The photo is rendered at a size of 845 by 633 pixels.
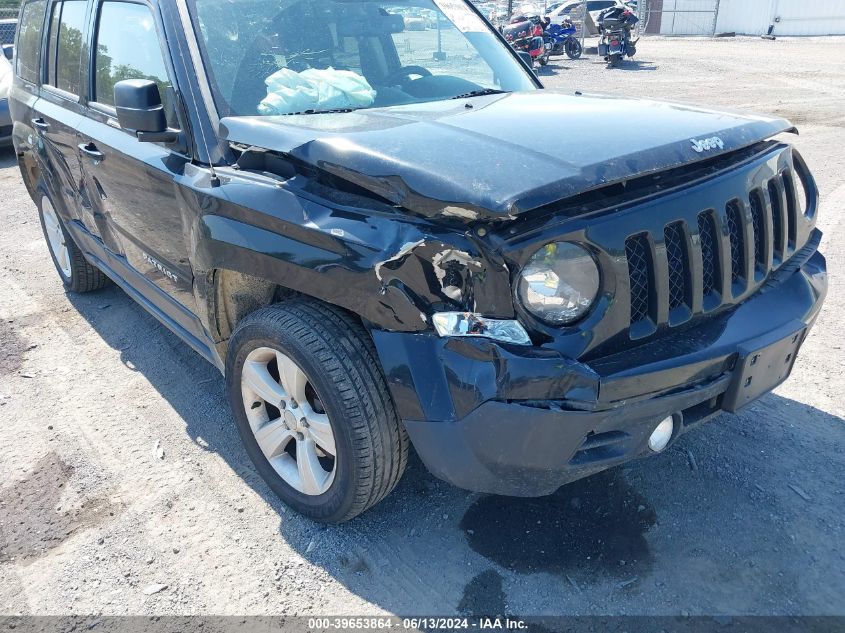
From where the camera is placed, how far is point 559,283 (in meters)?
1.98

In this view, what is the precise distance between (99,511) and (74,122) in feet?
7.09

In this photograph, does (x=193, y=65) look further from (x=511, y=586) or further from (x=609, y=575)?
(x=609, y=575)

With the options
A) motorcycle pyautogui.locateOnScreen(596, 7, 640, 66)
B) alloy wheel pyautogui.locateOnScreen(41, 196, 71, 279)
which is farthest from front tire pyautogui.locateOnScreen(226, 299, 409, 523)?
motorcycle pyautogui.locateOnScreen(596, 7, 640, 66)

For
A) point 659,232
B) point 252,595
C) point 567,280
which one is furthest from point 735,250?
point 252,595

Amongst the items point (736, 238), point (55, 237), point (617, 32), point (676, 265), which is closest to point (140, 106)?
point (676, 265)

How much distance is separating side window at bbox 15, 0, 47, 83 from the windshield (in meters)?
2.30

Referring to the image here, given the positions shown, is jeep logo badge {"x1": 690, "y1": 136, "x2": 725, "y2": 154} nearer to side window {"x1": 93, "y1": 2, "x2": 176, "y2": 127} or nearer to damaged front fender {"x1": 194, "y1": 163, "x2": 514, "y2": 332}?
damaged front fender {"x1": 194, "y1": 163, "x2": 514, "y2": 332}

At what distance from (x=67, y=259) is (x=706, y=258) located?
4406 millimetres

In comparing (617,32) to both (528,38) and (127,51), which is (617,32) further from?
(127,51)

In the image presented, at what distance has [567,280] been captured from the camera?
1.98 m

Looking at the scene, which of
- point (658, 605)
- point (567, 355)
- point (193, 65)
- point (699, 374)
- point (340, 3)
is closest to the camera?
point (567, 355)

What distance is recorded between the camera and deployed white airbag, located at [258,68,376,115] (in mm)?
2760

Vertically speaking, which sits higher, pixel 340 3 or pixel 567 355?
pixel 340 3

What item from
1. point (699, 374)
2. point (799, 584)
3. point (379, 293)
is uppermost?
point (379, 293)
